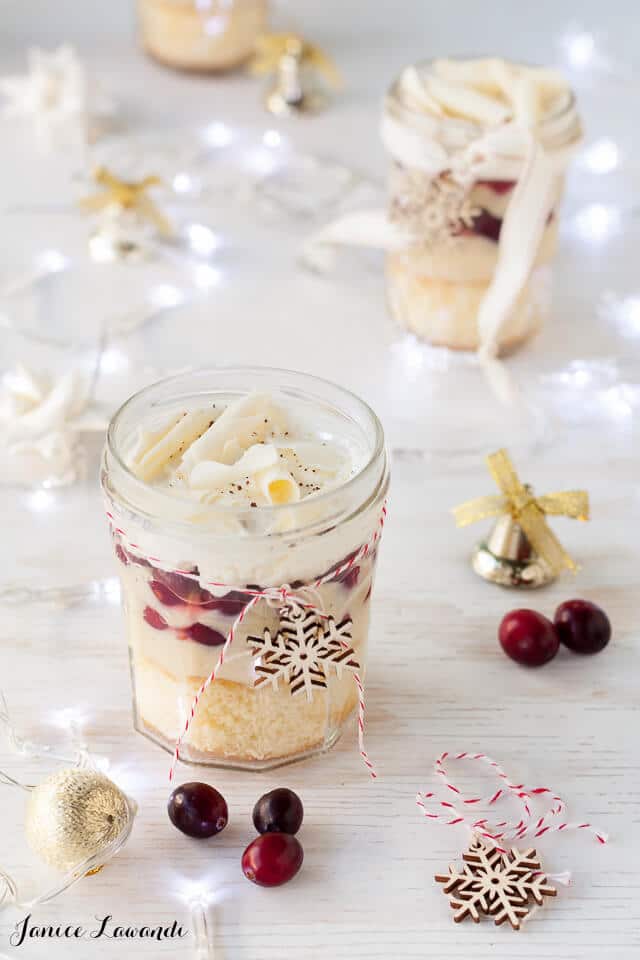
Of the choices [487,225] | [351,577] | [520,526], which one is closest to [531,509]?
[520,526]

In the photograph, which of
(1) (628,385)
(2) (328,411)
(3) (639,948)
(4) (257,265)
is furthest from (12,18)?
(3) (639,948)

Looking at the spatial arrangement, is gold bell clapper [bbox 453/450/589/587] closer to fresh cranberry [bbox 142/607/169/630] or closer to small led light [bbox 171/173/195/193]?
fresh cranberry [bbox 142/607/169/630]

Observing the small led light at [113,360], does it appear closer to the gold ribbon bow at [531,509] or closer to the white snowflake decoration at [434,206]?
the white snowflake decoration at [434,206]

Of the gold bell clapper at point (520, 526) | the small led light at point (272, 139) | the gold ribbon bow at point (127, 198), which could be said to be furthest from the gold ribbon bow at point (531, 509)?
the small led light at point (272, 139)

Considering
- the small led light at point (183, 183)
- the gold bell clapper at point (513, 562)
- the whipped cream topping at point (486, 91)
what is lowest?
the small led light at point (183, 183)

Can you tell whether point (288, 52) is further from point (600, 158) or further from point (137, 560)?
point (137, 560)

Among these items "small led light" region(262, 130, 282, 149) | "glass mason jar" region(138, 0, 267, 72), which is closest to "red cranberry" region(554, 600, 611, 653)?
"small led light" region(262, 130, 282, 149)

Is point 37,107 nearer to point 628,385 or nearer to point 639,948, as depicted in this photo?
point 628,385
